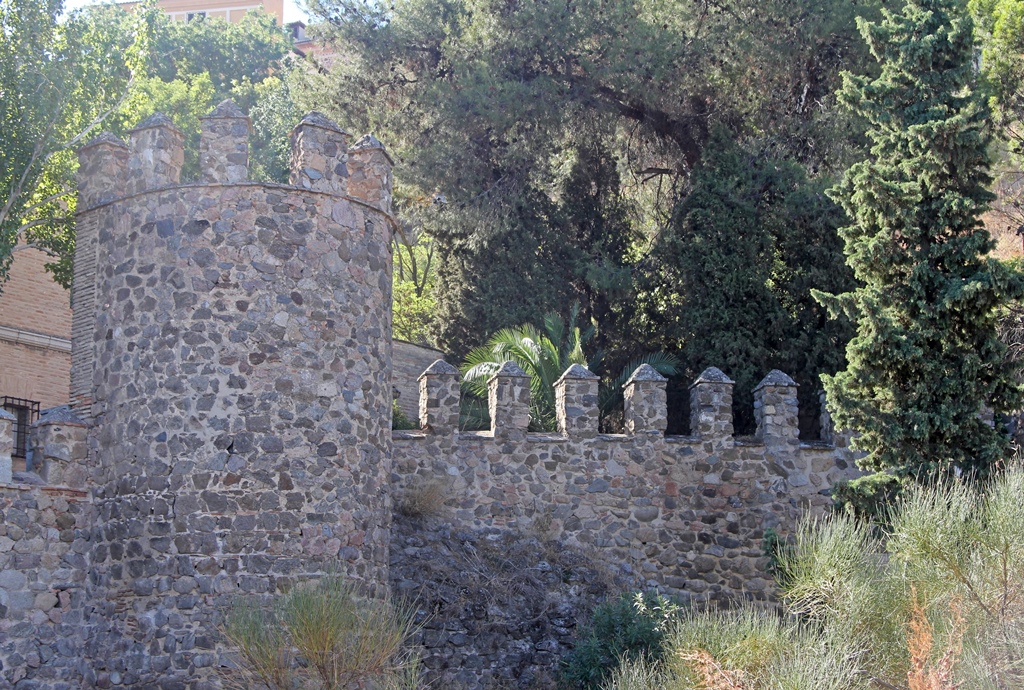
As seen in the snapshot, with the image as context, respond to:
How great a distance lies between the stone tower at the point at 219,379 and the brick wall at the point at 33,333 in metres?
9.09

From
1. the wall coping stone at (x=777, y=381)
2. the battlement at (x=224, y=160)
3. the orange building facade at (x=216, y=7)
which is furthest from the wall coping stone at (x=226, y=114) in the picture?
the orange building facade at (x=216, y=7)

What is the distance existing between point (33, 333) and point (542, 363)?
8649 millimetres

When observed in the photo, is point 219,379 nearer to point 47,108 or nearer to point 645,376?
point 645,376

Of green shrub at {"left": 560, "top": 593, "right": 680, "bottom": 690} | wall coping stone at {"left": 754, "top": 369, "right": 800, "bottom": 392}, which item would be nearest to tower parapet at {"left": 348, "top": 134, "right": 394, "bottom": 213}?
green shrub at {"left": 560, "top": 593, "right": 680, "bottom": 690}

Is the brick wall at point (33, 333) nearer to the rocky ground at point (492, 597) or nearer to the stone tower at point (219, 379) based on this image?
the stone tower at point (219, 379)

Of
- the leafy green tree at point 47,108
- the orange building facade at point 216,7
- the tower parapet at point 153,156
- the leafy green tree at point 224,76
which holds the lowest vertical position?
the tower parapet at point 153,156

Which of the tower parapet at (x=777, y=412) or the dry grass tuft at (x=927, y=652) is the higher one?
the tower parapet at (x=777, y=412)

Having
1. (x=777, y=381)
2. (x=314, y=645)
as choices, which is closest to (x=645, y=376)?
(x=777, y=381)

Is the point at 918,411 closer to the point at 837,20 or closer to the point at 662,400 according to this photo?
the point at 662,400

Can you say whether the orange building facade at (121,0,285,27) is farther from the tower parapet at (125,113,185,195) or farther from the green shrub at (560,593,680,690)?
the green shrub at (560,593,680,690)

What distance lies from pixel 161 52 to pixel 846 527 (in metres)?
29.1

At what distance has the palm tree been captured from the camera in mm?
18375

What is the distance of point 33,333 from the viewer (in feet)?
72.4

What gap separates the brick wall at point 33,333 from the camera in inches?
861
